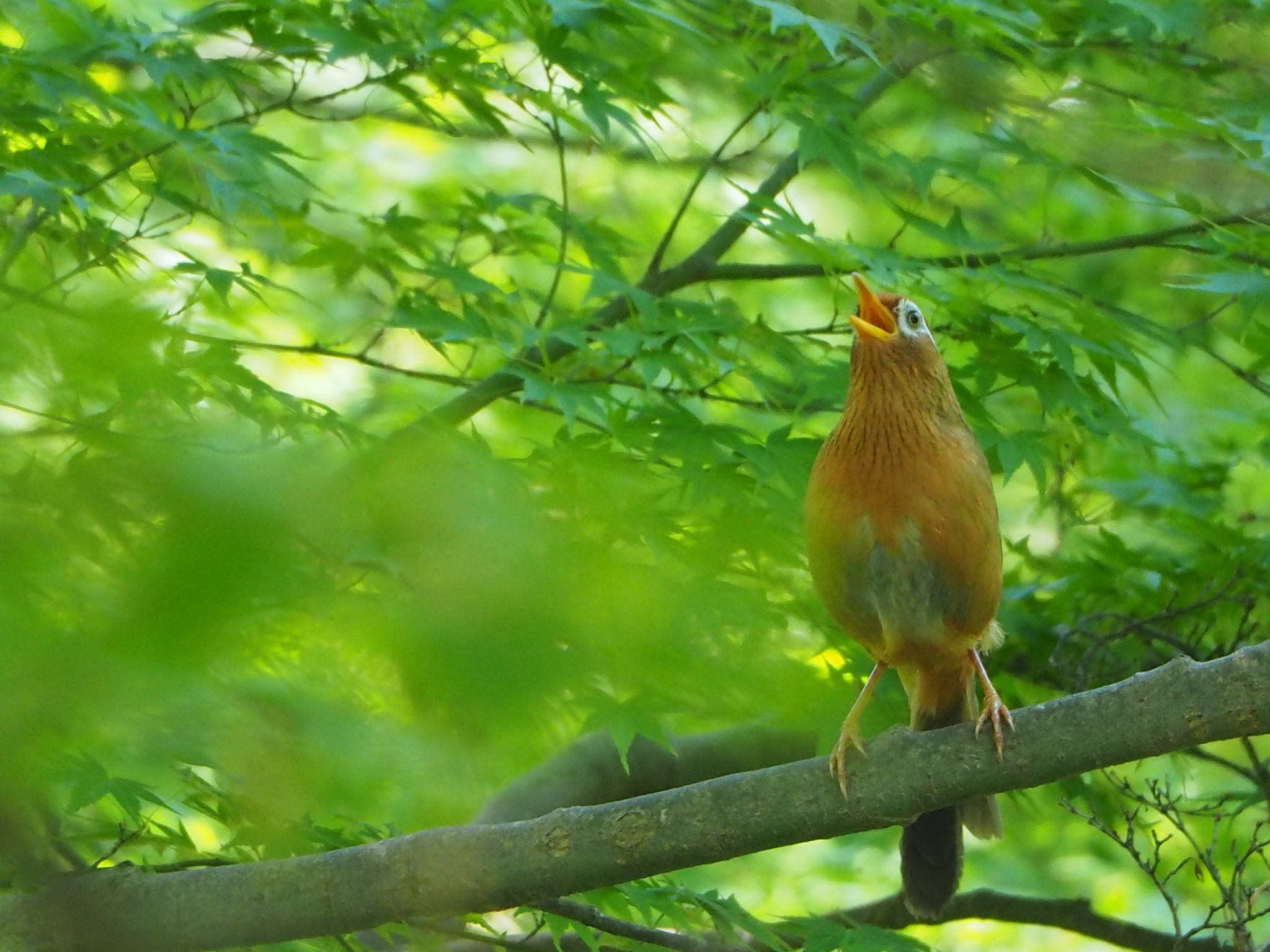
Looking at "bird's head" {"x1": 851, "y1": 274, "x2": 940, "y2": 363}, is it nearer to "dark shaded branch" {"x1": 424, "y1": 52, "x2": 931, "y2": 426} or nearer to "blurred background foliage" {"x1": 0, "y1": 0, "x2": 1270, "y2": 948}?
"blurred background foliage" {"x1": 0, "y1": 0, "x2": 1270, "y2": 948}

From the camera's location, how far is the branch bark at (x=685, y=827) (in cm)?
278

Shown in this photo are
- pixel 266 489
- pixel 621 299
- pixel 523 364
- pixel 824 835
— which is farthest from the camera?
pixel 621 299

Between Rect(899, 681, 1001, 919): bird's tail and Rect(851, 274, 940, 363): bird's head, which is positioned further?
Rect(899, 681, 1001, 919): bird's tail

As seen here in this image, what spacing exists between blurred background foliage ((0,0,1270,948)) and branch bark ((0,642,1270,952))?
171 millimetres

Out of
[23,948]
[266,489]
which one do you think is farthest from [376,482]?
[23,948]

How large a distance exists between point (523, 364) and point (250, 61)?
4.31 feet

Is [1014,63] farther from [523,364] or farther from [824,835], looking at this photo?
[824,835]

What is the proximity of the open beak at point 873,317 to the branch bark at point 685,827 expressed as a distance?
1.15 meters

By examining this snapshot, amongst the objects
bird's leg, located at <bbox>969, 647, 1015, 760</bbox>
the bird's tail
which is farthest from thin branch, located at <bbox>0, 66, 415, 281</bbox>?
the bird's tail

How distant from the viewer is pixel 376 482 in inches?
38.6

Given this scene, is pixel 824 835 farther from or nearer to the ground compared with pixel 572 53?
nearer to the ground

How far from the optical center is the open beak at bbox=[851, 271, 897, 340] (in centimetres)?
379

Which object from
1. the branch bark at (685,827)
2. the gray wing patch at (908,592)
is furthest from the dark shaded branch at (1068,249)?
the branch bark at (685,827)

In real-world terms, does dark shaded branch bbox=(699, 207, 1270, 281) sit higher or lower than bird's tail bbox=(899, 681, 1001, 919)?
higher
